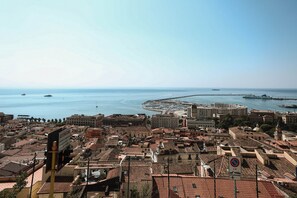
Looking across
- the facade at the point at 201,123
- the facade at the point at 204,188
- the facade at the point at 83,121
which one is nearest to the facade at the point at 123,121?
the facade at the point at 83,121

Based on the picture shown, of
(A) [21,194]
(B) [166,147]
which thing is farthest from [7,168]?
(B) [166,147]

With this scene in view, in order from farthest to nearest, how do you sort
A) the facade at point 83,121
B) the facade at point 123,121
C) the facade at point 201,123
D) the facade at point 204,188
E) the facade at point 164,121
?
the facade at point 123,121, the facade at point 83,121, the facade at point 164,121, the facade at point 201,123, the facade at point 204,188

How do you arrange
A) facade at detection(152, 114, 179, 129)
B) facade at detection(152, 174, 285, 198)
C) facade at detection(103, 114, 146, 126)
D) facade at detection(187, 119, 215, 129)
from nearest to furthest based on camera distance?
facade at detection(152, 174, 285, 198)
facade at detection(187, 119, 215, 129)
facade at detection(152, 114, 179, 129)
facade at detection(103, 114, 146, 126)

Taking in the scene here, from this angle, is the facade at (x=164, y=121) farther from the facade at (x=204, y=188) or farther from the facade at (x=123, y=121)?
the facade at (x=204, y=188)

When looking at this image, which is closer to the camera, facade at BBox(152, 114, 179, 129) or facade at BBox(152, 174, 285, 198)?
facade at BBox(152, 174, 285, 198)

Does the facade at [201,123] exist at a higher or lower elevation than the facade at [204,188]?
lower

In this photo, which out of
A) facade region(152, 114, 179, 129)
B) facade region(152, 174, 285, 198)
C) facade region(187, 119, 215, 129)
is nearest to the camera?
facade region(152, 174, 285, 198)

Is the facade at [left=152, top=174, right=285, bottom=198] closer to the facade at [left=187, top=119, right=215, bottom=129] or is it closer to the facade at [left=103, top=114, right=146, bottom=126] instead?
the facade at [left=187, top=119, right=215, bottom=129]

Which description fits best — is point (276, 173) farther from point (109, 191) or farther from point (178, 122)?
point (178, 122)

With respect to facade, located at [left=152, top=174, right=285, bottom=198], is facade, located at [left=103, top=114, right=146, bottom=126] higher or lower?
lower

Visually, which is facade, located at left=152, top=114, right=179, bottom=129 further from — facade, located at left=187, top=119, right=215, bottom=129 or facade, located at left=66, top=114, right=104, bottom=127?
facade, located at left=66, top=114, right=104, bottom=127

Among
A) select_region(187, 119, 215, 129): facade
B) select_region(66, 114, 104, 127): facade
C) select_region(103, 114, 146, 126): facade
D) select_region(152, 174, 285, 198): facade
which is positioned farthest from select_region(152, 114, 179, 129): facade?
select_region(152, 174, 285, 198): facade

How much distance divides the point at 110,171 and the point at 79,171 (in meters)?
1.54

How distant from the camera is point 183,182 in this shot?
10000mm
